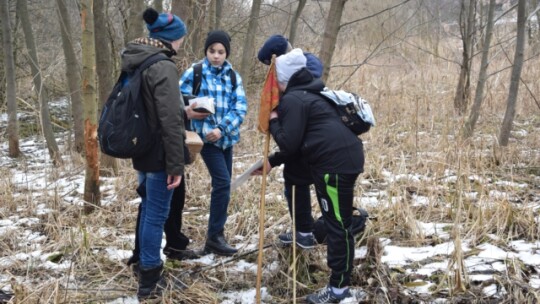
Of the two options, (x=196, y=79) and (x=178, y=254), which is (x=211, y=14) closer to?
(x=196, y=79)

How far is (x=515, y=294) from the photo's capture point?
2.88 metres

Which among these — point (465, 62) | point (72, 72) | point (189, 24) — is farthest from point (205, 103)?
point (465, 62)

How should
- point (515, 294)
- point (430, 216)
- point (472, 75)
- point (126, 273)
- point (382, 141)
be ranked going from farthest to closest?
1. point (472, 75)
2. point (382, 141)
3. point (430, 216)
4. point (126, 273)
5. point (515, 294)

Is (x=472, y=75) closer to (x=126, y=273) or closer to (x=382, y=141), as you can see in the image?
(x=382, y=141)

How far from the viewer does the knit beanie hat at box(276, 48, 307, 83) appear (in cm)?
292

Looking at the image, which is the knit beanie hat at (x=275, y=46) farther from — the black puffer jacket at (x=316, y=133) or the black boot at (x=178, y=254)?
the black boot at (x=178, y=254)

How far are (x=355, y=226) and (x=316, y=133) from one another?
848mm

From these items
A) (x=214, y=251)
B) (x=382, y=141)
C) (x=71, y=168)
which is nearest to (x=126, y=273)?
(x=214, y=251)

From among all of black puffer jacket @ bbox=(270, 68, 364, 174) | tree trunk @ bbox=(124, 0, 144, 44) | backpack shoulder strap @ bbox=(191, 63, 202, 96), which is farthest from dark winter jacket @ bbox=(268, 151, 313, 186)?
tree trunk @ bbox=(124, 0, 144, 44)

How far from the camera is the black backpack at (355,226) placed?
11.1ft

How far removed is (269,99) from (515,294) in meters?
1.88

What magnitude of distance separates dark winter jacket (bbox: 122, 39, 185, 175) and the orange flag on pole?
0.51 m

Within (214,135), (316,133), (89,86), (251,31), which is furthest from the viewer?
→ (251,31)

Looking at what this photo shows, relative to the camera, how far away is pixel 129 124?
9.07ft
